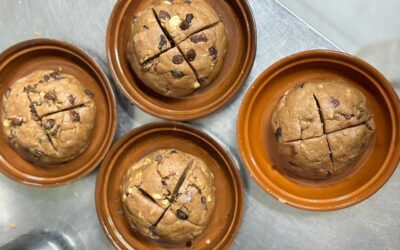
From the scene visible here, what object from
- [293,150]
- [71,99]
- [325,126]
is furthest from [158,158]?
[325,126]

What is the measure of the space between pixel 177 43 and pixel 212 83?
31 centimetres

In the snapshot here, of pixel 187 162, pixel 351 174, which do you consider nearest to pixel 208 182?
pixel 187 162

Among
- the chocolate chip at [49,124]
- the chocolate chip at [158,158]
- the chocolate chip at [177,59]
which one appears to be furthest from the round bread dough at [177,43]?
the chocolate chip at [49,124]

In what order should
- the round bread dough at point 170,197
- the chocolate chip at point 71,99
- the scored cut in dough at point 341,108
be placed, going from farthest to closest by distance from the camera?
the chocolate chip at point 71,99
the round bread dough at point 170,197
the scored cut in dough at point 341,108

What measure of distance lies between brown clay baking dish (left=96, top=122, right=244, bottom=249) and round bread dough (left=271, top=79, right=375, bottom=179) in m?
0.33

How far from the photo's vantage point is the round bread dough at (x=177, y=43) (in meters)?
2.26

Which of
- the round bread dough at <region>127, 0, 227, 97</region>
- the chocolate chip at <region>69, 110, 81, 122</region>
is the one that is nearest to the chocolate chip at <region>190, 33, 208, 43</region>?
the round bread dough at <region>127, 0, 227, 97</region>

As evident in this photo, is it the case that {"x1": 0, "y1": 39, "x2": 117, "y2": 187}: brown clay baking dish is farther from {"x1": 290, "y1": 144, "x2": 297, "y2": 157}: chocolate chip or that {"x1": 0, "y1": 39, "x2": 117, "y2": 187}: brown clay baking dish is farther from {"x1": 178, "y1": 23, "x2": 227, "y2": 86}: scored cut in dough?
{"x1": 290, "y1": 144, "x2": 297, "y2": 157}: chocolate chip

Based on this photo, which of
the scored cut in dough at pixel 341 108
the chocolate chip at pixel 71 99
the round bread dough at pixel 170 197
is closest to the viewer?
the scored cut in dough at pixel 341 108

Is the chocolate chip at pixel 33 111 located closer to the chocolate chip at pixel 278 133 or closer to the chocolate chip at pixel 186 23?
the chocolate chip at pixel 186 23

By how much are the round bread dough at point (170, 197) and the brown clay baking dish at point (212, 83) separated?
0.25 meters

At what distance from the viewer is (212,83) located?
8.08 ft

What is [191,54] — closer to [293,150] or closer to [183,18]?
[183,18]

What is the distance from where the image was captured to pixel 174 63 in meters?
2.27
